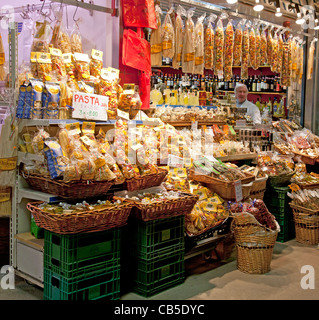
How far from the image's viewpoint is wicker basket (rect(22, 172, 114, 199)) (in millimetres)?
3027

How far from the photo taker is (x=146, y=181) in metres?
3.61

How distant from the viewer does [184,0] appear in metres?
4.80

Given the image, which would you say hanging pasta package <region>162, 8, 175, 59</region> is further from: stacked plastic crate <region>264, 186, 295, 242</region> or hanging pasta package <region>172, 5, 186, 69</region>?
stacked plastic crate <region>264, 186, 295, 242</region>

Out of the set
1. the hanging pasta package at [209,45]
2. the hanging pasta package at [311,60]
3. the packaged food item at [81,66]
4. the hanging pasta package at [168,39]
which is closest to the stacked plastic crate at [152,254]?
the packaged food item at [81,66]

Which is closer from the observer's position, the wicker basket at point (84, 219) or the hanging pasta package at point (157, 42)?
the wicker basket at point (84, 219)

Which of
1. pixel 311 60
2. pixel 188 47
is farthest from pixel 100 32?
pixel 311 60

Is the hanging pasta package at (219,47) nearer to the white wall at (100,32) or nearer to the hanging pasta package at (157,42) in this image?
the hanging pasta package at (157,42)

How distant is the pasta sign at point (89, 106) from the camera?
11.1 feet

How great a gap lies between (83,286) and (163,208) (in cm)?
81

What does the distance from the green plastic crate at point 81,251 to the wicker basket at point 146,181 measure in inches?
19.3

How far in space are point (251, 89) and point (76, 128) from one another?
19.5ft

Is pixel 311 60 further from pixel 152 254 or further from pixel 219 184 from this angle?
pixel 152 254

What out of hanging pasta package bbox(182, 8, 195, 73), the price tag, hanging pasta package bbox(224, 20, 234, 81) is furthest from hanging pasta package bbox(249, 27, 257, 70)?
the price tag

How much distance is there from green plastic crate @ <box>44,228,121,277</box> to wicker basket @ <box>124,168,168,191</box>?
19.3 inches
